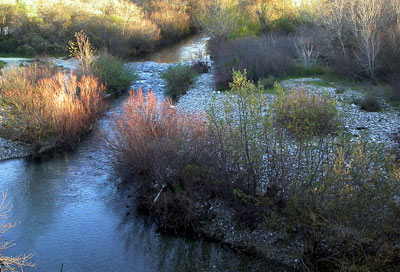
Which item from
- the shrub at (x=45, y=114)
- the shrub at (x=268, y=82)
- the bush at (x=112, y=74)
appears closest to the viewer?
the shrub at (x=45, y=114)

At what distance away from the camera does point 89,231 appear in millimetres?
10383

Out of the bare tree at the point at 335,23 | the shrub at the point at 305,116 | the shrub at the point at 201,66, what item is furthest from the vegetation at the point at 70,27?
the shrub at the point at 305,116

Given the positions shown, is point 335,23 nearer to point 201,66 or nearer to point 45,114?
point 201,66

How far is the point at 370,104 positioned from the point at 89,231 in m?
11.5

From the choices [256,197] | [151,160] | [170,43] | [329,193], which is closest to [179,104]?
[151,160]

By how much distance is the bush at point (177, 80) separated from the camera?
2217 cm

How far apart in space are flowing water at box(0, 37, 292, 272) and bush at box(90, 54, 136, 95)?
9406 mm

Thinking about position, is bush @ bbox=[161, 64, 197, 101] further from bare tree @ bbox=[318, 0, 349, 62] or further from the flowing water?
the flowing water

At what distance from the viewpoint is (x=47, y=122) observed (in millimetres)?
15500

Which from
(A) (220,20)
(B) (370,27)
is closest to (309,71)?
(B) (370,27)

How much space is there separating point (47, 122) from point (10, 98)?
1732mm

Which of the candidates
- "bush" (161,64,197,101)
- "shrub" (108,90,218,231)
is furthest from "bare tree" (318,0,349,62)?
"shrub" (108,90,218,231)

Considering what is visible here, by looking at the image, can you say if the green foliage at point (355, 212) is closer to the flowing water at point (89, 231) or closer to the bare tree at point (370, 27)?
the flowing water at point (89, 231)

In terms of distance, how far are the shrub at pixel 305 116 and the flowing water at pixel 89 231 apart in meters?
3.08
